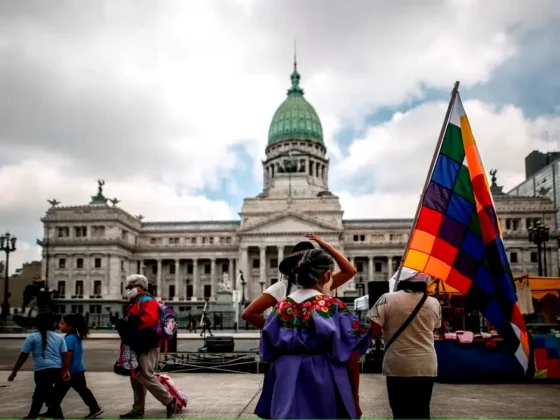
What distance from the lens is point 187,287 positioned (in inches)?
3450

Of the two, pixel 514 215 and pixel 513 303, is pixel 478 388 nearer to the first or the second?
pixel 513 303

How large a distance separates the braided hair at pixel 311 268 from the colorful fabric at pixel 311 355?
18 centimetres

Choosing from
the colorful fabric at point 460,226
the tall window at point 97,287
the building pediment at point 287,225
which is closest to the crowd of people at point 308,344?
the colorful fabric at point 460,226

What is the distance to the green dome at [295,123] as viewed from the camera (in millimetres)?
105375

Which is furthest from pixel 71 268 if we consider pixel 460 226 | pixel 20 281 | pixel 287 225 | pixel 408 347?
pixel 408 347

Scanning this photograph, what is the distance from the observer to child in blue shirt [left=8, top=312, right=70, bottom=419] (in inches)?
304

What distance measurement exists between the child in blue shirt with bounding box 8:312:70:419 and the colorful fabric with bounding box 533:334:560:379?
10301mm

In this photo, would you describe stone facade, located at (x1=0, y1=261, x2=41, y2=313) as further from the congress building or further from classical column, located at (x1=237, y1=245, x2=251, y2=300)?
classical column, located at (x1=237, y1=245, x2=251, y2=300)

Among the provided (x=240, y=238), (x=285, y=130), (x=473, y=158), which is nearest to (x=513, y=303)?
(x=473, y=158)

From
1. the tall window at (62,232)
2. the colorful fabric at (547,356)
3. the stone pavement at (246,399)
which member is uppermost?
the tall window at (62,232)

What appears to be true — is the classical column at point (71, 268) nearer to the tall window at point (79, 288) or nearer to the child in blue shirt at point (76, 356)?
the tall window at point (79, 288)

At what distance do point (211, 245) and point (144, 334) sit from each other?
257 ft

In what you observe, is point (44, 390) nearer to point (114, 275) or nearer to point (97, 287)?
point (114, 275)

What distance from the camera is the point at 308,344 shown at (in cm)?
436
